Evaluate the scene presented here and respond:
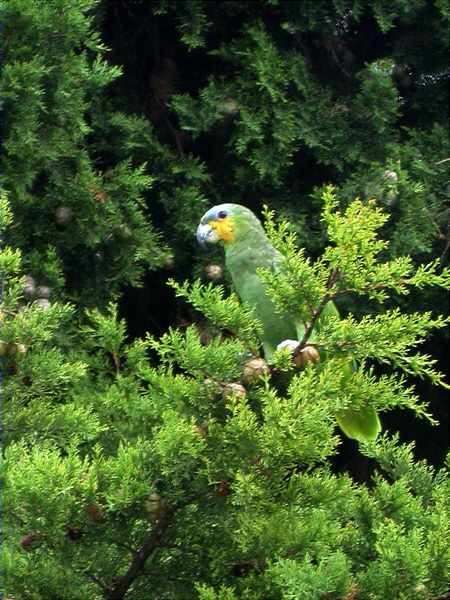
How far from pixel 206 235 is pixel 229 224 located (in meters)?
0.06

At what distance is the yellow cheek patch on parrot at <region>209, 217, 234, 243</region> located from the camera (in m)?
1.95

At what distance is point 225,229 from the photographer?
1.95m

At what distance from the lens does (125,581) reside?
1237 millimetres

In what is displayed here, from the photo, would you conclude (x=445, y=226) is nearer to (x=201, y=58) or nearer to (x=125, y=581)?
(x=201, y=58)

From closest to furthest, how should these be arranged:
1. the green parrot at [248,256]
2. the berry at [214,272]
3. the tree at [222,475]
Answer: the tree at [222,475]
the green parrot at [248,256]
the berry at [214,272]

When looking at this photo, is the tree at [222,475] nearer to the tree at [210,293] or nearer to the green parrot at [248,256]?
the tree at [210,293]

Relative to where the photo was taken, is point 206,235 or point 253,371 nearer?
point 253,371

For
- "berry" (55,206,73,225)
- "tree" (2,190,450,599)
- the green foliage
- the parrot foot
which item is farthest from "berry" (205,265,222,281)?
the parrot foot

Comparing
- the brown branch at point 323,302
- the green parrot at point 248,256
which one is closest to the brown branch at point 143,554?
the brown branch at point 323,302

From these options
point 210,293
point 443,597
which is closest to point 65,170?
point 210,293

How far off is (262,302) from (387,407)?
2.24ft

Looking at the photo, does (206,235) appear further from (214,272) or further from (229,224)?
(214,272)

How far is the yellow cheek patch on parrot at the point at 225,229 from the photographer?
6.38 ft

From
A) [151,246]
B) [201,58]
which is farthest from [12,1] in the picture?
[201,58]
